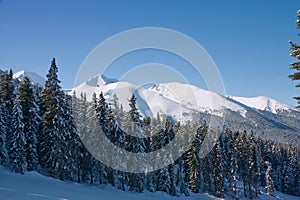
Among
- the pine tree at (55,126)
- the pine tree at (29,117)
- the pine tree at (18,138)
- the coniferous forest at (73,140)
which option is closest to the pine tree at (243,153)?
the coniferous forest at (73,140)

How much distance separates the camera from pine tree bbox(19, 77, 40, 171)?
38.2 meters

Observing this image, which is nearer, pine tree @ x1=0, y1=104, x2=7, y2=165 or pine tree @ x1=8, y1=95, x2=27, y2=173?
pine tree @ x1=8, y1=95, x2=27, y2=173

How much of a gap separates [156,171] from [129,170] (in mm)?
8729

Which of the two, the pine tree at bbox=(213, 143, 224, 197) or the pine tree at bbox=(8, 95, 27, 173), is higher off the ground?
the pine tree at bbox=(8, 95, 27, 173)

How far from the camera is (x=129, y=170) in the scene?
45.2 meters

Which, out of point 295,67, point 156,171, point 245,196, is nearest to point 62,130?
point 156,171

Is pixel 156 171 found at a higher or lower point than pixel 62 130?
lower

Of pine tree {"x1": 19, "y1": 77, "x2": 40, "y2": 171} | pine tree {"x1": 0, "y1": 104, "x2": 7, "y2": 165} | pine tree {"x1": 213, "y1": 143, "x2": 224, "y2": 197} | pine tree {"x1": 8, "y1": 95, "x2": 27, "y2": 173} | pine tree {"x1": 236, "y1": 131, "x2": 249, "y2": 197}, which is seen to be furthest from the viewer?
pine tree {"x1": 236, "y1": 131, "x2": 249, "y2": 197}

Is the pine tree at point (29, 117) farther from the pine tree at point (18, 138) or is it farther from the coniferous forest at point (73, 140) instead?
the pine tree at point (18, 138)

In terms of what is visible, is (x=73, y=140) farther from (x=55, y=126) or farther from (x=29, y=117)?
(x=29, y=117)

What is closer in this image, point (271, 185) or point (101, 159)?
point (101, 159)

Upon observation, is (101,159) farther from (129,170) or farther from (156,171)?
(156,171)

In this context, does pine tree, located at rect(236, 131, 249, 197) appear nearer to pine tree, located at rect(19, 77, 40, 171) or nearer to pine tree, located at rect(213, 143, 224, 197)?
pine tree, located at rect(213, 143, 224, 197)

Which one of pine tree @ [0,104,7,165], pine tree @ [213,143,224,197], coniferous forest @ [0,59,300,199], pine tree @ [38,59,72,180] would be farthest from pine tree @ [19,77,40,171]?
pine tree @ [213,143,224,197]
